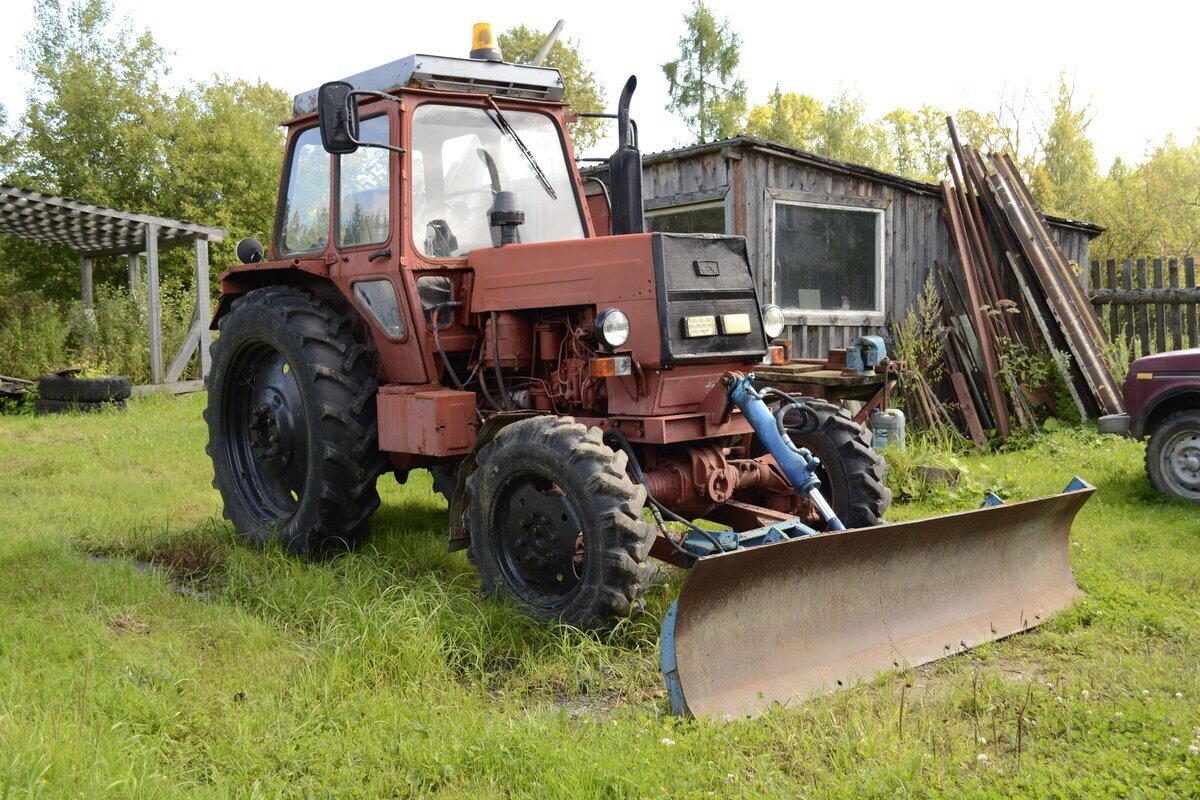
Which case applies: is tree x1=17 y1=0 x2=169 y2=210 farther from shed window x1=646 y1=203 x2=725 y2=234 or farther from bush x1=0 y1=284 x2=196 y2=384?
shed window x1=646 y1=203 x2=725 y2=234

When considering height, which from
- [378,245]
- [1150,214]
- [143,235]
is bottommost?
[378,245]

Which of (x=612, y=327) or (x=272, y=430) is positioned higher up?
(x=612, y=327)

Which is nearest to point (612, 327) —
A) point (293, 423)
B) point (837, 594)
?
point (837, 594)

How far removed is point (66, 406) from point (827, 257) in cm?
836

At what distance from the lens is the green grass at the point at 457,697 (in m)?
2.96

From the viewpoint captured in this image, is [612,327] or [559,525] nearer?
[559,525]

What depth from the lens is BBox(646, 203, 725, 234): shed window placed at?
9.55m

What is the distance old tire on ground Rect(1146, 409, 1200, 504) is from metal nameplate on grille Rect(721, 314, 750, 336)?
384 centimetres

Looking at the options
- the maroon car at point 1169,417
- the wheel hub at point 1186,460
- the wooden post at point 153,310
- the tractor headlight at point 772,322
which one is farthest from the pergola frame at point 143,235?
the wheel hub at point 1186,460

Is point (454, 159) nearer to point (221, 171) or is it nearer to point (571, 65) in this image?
point (221, 171)

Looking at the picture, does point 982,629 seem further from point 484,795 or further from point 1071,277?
point 1071,277

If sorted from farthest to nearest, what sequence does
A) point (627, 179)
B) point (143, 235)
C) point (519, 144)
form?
point (143, 235), point (519, 144), point (627, 179)

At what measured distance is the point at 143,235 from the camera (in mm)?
14828

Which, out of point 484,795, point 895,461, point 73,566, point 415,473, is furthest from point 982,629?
point 415,473
